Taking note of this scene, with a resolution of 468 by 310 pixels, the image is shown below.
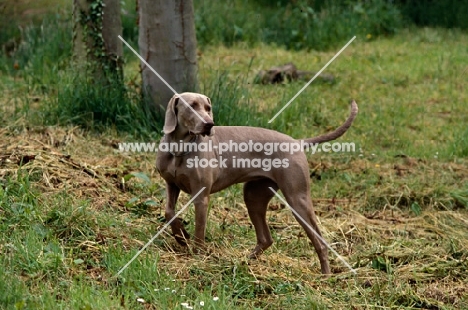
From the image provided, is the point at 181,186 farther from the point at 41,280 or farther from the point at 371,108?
the point at 371,108

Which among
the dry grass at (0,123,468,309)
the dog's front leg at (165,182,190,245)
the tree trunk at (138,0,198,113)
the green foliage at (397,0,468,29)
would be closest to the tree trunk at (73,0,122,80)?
the tree trunk at (138,0,198,113)

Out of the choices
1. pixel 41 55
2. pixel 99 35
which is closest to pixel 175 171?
pixel 99 35

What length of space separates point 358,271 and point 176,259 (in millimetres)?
1223

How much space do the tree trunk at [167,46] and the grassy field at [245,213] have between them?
313 mm

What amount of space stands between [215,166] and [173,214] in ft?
1.39

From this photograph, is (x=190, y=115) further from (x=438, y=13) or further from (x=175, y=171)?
(x=438, y=13)

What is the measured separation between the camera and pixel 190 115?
5129 millimetres

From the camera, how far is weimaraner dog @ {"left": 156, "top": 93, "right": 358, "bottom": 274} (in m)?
5.22

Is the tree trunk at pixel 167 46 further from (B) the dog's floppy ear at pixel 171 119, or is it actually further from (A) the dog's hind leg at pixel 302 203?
(A) the dog's hind leg at pixel 302 203

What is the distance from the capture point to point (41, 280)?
4773 millimetres

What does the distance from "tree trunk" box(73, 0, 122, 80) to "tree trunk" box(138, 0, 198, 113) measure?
54cm

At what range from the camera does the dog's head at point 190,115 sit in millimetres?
5012

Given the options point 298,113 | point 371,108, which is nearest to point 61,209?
point 298,113

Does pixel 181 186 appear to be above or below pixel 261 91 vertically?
above
